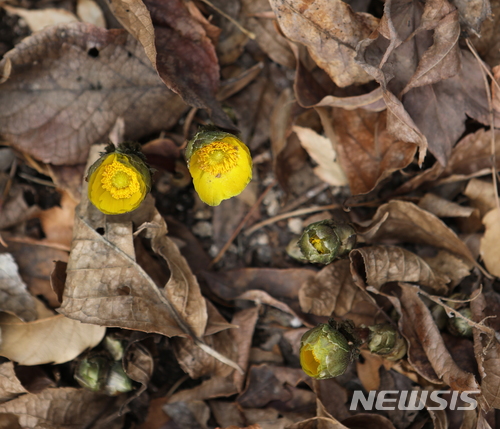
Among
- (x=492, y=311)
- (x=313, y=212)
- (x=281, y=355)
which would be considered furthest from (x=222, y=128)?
(x=492, y=311)

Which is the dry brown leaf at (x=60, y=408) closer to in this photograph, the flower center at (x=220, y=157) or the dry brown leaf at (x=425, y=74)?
the flower center at (x=220, y=157)

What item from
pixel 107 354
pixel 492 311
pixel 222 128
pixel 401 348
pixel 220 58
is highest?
pixel 220 58

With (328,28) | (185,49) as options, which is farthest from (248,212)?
(328,28)

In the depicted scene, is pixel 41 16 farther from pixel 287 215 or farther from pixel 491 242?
pixel 491 242

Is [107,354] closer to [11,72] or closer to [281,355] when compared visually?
[281,355]

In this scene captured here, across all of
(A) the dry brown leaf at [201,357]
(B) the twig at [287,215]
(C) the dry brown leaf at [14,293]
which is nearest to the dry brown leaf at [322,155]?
(B) the twig at [287,215]
